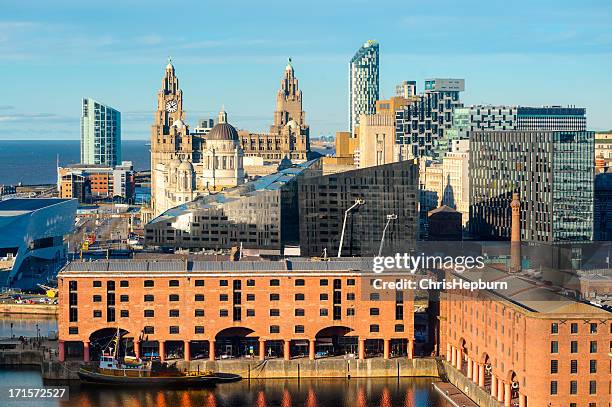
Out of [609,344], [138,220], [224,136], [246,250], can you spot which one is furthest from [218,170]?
[609,344]

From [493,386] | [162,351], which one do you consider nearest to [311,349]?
[162,351]

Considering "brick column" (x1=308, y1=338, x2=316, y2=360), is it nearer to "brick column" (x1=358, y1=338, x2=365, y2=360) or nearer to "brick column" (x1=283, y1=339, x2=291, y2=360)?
"brick column" (x1=283, y1=339, x2=291, y2=360)

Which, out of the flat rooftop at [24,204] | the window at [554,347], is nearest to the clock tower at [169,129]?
the flat rooftop at [24,204]

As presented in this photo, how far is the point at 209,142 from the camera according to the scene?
139875mm

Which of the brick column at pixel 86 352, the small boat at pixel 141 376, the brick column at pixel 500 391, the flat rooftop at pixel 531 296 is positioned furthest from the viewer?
the brick column at pixel 86 352

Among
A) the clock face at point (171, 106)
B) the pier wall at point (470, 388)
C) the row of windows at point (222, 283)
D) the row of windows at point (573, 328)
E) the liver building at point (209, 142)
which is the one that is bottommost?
the pier wall at point (470, 388)

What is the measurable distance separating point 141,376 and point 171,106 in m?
122

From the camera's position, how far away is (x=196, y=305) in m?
72.3

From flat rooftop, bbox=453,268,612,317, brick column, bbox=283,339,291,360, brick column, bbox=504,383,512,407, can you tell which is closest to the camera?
flat rooftop, bbox=453,268,612,317

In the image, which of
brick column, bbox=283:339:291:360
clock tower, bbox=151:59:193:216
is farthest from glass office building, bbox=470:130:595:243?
clock tower, bbox=151:59:193:216

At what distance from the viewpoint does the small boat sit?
6975 centimetres

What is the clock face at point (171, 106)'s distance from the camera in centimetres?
19000

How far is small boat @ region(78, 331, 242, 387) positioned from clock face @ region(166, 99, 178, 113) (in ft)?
395

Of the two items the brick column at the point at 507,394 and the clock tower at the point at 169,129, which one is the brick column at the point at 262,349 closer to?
the brick column at the point at 507,394
